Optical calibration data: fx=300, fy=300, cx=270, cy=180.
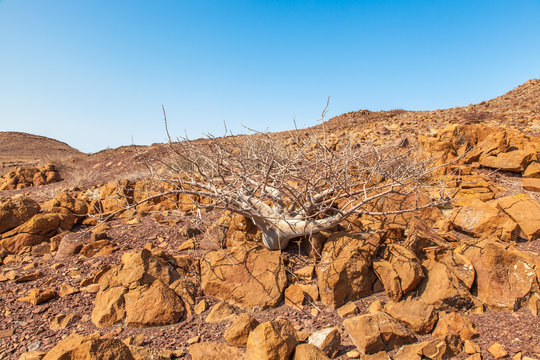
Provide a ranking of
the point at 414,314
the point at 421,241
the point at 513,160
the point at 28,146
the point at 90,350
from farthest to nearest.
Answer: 1. the point at 28,146
2. the point at 513,160
3. the point at 421,241
4. the point at 414,314
5. the point at 90,350

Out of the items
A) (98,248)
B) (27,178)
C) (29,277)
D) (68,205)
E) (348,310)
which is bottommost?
(348,310)

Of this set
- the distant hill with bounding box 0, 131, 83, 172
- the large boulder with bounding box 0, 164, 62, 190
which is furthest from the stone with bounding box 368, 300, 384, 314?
the distant hill with bounding box 0, 131, 83, 172

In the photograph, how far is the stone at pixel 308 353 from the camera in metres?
1.90

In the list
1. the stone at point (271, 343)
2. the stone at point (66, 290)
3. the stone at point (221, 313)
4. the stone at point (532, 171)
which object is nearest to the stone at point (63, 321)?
the stone at point (66, 290)

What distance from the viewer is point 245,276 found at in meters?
2.90

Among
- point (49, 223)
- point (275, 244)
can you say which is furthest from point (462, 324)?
point (49, 223)

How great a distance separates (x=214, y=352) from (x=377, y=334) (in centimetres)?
117

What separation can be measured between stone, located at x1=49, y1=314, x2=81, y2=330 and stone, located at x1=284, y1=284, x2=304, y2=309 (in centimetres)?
185

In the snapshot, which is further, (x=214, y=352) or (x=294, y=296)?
(x=294, y=296)

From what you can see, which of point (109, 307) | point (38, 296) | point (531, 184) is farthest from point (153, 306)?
point (531, 184)

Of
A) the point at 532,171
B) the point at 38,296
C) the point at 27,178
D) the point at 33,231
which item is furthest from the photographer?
the point at 27,178

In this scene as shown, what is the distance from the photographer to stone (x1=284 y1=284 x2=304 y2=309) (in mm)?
2738

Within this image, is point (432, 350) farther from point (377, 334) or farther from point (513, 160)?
point (513, 160)

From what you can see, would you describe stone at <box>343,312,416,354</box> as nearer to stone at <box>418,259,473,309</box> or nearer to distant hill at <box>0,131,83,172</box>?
stone at <box>418,259,473,309</box>
